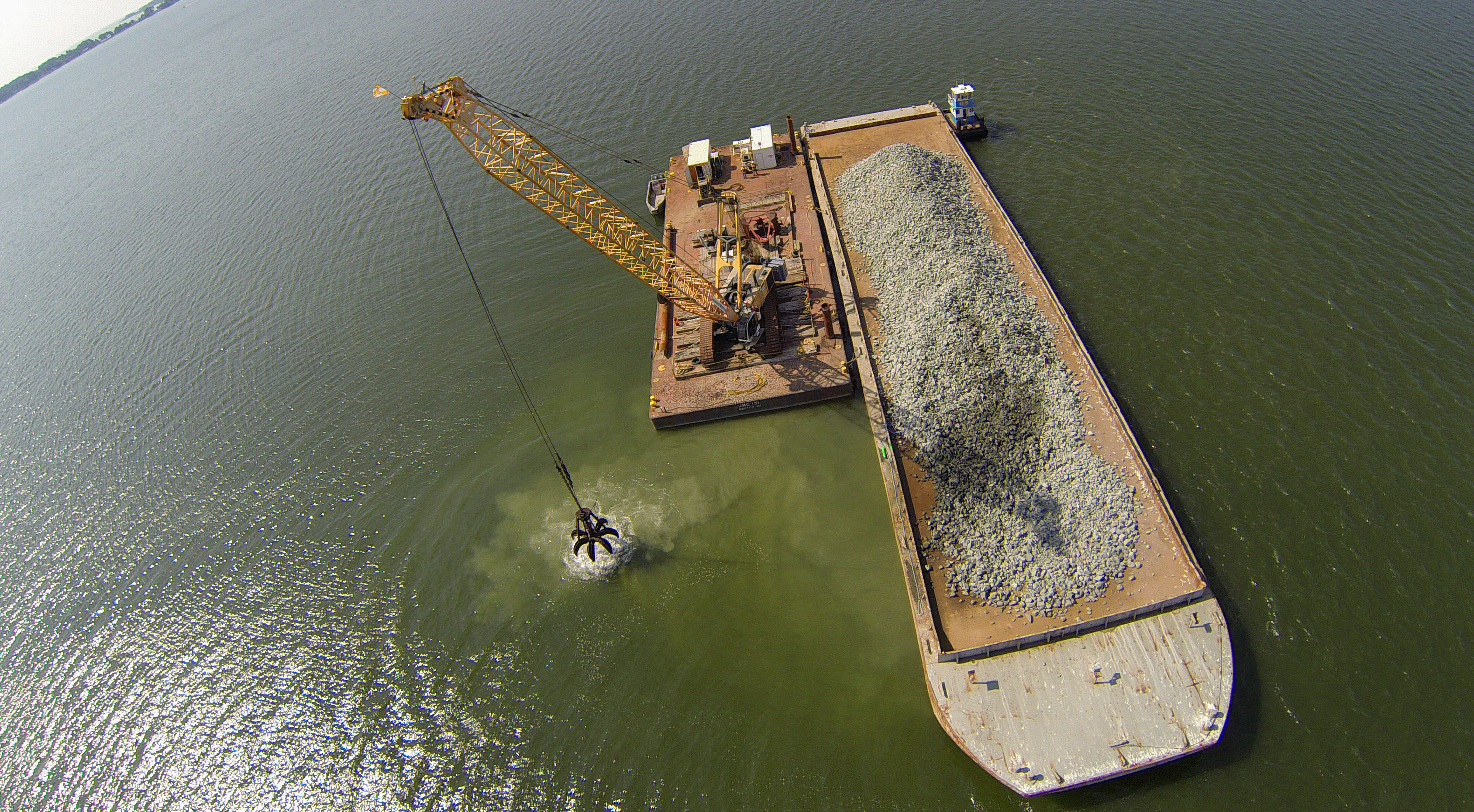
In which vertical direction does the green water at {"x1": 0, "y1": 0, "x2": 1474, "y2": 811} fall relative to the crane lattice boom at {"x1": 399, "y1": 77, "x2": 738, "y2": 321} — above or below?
below

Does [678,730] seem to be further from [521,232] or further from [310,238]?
[310,238]

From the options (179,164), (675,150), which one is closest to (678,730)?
(675,150)

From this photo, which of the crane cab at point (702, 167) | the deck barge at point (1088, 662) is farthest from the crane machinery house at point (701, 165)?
the deck barge at point (1088, 662)

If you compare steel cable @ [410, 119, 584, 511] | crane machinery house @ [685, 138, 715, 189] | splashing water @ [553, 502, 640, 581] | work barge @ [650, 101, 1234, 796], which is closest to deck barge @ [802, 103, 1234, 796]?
work barge @ [650, 101, 1234, 796]

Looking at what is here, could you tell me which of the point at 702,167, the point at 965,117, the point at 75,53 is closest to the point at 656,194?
the point at 702,167

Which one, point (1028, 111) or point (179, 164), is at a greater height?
point (179, 164)

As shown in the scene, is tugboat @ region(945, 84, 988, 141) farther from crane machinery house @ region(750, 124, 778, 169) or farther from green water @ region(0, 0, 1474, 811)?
crane machinery house @ region(750, 124, 778, 169)
